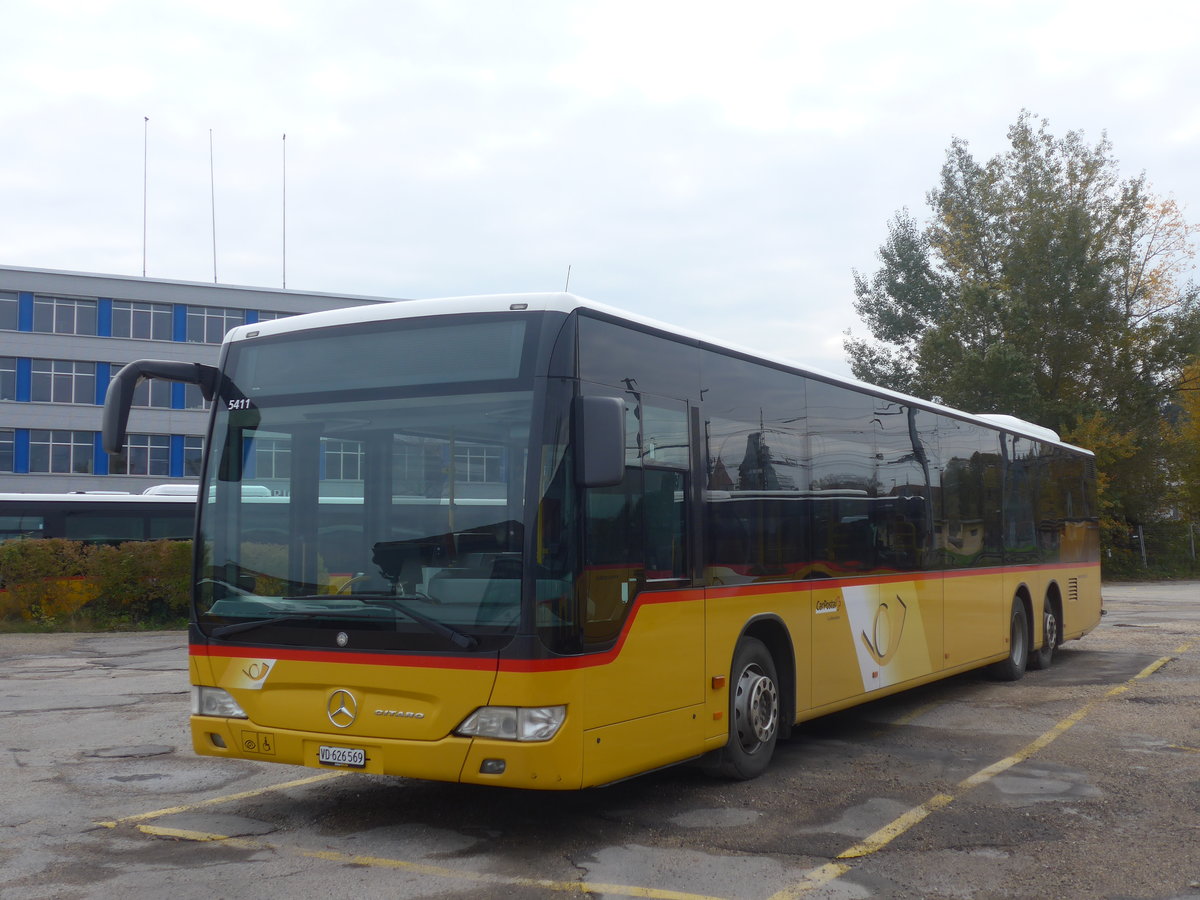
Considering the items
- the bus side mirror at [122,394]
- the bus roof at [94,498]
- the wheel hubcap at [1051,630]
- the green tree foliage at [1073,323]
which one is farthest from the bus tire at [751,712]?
the green tree foliage at [1073,323]

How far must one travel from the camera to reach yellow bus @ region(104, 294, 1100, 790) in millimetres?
6055

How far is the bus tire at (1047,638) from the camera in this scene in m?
14.8

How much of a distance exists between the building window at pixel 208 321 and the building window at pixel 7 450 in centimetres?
924

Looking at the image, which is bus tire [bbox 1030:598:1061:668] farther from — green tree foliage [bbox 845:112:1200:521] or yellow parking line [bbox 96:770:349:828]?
green tree foliage [bbox 845:112:1200:521]

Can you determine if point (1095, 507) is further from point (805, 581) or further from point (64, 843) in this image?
point (64, 843)

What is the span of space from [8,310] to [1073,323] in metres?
46.2

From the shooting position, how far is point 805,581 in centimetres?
872

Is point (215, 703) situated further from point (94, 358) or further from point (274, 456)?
point (94, 358)

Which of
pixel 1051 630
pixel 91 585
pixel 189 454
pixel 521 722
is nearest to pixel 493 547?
pixel 521 722

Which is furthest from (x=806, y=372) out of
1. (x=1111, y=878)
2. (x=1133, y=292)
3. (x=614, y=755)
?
(x=1133, y=292)

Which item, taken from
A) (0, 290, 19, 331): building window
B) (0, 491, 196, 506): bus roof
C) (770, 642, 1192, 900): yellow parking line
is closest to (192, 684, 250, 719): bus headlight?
(770, 642, 1192, 900): yellow parking line

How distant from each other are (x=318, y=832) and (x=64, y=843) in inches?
51.1

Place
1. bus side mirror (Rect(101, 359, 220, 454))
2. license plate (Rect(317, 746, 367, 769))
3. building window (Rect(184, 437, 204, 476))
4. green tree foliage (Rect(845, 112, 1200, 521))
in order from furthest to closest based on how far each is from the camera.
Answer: building window (Rect(184, 437, 204, 476)) < green tree foliage (Rect(845, 112, 1200, 521)) < bus side mirror (Rect(101, 359, 220, 454)) < license plate (Rect(317, 746, 367, 769))

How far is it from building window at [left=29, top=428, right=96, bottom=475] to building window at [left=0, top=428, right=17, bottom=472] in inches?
30.0
